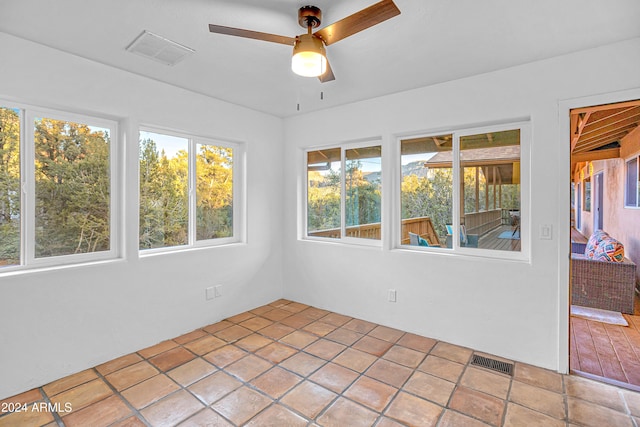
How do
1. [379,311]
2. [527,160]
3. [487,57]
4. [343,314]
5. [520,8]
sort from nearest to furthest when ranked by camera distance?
[520,8], [487,57], [527,160], [379,311], [343,314]

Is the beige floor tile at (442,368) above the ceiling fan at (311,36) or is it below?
below

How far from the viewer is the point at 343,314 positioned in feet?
12.7

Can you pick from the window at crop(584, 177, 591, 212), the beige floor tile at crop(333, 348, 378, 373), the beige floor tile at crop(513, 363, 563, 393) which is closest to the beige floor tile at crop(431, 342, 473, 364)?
the beige floor tile at crop(513, 363, 563, 393)

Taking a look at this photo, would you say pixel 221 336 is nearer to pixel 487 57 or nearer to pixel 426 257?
pixel 426 257

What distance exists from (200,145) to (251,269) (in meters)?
1.65

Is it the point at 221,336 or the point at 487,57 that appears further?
the point at 221,336

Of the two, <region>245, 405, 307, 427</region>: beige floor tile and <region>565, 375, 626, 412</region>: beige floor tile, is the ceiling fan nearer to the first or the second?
<region>245, 405, 307, 427</region>: beige floor tile

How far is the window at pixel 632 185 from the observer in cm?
436

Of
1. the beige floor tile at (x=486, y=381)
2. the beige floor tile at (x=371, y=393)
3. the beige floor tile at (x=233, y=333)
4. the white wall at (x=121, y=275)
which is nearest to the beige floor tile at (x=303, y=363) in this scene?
the beige floor tile at (x=371, y=393)

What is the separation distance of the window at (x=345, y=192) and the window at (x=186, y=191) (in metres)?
1.05

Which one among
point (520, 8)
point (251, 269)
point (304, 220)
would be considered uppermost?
point (520, 8)

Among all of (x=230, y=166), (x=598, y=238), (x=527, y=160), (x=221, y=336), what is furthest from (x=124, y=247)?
(x=598, y=238)

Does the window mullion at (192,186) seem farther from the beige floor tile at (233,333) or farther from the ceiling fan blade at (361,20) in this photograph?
the ceiling fan blade at (361,20)

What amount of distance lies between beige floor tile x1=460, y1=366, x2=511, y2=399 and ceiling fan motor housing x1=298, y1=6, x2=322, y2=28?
2776mm
